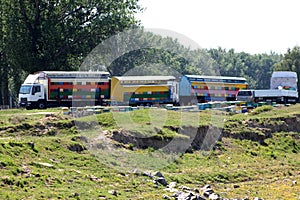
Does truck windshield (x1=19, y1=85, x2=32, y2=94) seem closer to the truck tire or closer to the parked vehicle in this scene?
the parked vehicle

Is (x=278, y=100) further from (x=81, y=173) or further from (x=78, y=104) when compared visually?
(x=81, y=173)

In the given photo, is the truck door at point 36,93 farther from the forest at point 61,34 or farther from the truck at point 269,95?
the truck at point 269,95

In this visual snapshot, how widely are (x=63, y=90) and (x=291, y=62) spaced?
59486mm

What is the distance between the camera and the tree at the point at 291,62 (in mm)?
105438

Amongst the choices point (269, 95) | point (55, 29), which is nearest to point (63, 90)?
point (55, 29)

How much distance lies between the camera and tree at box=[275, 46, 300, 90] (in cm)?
10544

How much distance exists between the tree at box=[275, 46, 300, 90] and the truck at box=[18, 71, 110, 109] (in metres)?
54.4

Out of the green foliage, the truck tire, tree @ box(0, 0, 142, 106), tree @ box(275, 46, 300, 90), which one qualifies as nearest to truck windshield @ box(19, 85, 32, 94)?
the truck tire

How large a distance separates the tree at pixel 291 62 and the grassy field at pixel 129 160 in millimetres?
56455

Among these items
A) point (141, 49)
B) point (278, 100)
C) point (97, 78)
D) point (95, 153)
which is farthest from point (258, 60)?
point (95, 153)

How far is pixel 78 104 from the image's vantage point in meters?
56.8

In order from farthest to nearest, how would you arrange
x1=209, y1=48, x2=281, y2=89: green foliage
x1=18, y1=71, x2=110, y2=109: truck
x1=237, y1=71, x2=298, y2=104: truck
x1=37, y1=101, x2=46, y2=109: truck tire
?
x1=209, y1=48, x2=281, y2=89: green foliage → x1=237, y1=71, x2=298, y2=104: truck → x1=37, y1=101, x2=46, y2=109: truck tire → x1=18, y1=71, x2=110, y2=109: truck

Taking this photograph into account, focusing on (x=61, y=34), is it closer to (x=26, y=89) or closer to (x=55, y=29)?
(x=55, y=29)

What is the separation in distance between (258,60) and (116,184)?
5395 inches
